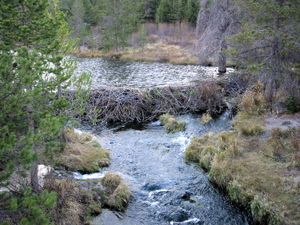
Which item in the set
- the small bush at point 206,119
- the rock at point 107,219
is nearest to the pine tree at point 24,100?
the rock at point 107,219

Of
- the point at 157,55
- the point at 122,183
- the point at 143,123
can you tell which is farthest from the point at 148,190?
the point at 157,55

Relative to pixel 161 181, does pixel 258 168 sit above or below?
above

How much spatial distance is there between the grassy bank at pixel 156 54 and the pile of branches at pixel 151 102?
46.4ft

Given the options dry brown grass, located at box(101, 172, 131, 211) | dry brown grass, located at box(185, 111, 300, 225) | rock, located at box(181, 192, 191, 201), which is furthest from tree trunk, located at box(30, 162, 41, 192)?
dry brown grass, located at box(185, 111, 300, 225)

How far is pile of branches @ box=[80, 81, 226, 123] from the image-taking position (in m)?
16.9

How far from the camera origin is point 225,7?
899 inches

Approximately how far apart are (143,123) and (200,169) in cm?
599

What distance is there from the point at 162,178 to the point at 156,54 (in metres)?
28.1

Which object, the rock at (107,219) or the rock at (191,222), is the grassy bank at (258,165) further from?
the rock at (107,219)

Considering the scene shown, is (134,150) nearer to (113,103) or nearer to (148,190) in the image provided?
(148,190)

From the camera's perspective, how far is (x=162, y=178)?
1040 centimetres

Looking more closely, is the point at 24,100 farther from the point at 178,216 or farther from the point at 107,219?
the point at 178,216

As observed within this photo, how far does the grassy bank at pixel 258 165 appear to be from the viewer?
311 inches

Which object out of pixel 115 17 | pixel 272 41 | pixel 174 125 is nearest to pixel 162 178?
pixel 174 125
